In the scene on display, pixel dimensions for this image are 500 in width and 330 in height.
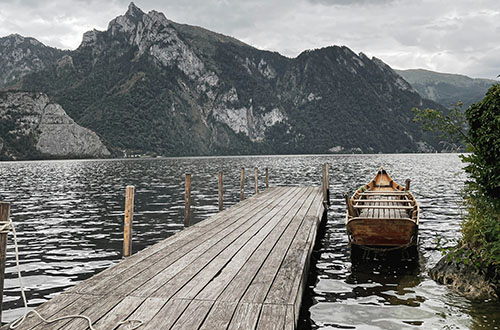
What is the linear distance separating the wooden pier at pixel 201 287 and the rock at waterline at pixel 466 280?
3226mm

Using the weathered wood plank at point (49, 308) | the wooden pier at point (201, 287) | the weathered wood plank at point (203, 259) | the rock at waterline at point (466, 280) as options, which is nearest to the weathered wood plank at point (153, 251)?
the wooden pier at point (201, 287)

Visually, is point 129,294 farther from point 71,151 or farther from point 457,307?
point 71,151

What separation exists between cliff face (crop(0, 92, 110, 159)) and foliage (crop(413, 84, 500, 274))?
638 ft

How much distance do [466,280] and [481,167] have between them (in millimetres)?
2502

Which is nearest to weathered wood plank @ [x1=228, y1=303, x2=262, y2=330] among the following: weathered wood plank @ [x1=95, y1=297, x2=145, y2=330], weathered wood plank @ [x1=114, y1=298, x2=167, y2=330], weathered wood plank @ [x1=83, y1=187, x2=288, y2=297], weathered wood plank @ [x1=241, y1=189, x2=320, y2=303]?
weathered wood plank @ [x1=241, y1=189, x2=320, y2=303]

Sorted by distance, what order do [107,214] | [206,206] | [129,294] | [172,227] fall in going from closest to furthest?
[129,294] < [172,227] < [107,214] < [206,206]

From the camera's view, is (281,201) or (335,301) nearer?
(335,301)

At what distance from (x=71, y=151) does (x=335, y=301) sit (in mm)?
201433

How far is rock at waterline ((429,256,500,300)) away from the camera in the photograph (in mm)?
7863

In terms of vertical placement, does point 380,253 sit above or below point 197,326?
below

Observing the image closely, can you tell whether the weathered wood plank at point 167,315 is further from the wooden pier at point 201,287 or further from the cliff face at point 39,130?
the cliff face at point 39,130

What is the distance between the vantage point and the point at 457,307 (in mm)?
7559

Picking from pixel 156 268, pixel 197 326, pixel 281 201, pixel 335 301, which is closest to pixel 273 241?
pixel 335 301

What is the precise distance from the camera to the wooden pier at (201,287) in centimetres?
486
